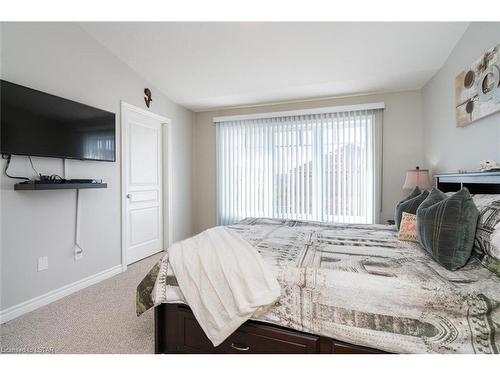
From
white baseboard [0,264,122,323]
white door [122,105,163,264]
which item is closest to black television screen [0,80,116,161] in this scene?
white door [122,105,163,264]

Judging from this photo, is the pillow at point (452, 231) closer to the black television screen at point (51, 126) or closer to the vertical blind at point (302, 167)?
the vertical blind at point (302, 167)

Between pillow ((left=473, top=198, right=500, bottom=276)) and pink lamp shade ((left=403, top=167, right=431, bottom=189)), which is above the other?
pink lamp shade ((left=403, top=167, right=431, bottom=189))

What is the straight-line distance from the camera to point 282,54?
8.55ft

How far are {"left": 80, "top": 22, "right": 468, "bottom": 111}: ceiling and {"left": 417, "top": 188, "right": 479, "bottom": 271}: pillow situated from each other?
1.84 meters

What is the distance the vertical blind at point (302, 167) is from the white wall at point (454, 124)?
24.5 inches

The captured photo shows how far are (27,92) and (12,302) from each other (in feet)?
5.65

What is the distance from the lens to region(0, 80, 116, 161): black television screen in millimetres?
1762

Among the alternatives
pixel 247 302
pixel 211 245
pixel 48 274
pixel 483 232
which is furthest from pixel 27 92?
pixel 483 232

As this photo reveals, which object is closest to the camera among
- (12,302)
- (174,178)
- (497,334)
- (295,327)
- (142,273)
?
(497,334)

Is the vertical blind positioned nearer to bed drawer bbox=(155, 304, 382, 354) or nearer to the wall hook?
the wall hook

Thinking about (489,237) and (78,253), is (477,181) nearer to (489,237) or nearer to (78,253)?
(489,237)

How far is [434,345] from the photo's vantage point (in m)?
0.97

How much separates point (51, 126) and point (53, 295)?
5.13 ft
